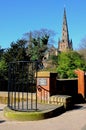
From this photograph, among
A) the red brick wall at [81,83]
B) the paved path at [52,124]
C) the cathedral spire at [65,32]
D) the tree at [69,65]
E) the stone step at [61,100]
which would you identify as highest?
the cathedral spire at [65,32]

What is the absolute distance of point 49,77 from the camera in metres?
12.3

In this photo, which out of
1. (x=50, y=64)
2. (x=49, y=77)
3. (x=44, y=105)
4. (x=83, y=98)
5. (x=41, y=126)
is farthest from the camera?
(x=50, y=64)

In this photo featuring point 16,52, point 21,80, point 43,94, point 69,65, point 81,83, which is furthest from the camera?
point 16,52

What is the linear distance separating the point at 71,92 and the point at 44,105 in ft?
13.6

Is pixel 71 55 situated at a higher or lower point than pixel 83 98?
higher

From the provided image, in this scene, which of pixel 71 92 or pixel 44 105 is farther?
pixel 71 92

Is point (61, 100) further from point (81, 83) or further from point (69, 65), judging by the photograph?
point (69, 65)

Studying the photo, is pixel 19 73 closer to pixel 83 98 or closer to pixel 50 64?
pixel 83 98

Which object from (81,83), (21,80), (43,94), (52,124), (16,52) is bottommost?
(52,124)

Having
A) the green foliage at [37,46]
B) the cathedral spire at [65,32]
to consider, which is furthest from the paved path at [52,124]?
the cathedral spire at [65,32]

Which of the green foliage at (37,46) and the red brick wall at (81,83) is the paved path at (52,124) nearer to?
the red brick wall at (81,83)

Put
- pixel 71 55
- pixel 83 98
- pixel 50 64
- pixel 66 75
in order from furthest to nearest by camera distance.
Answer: pixel 50 64, pixel 71 55, pixel 66 75, pixel 83 98

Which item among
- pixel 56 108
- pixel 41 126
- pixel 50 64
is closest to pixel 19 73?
pixel 56 108

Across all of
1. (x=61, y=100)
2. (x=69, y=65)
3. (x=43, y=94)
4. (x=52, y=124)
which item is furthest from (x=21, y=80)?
(x=69, y=65)
